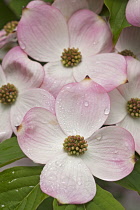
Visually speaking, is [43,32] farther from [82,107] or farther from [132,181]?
[132,181]

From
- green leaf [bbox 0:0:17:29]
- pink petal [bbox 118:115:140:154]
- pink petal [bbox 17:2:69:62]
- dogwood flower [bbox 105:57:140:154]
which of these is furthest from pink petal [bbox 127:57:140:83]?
green leaf [bbox 0:0:17:29]

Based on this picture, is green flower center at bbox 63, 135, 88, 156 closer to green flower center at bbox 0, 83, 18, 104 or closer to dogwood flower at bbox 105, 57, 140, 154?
dogwood flower at bbox 105, 57, 140, 154

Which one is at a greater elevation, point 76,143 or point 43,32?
point 43,32

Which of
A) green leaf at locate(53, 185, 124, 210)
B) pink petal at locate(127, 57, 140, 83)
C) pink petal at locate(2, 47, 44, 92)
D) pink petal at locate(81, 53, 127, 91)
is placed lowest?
green leaf at locate(53, 185, 124, 210)

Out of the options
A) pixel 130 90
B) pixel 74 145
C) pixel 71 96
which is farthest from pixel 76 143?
pixel 130 90

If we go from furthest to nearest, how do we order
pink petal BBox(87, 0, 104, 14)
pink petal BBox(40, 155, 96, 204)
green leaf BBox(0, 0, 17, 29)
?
green leaf BBox(0, 0, 17, 29), pink petal BBox(87, 0, 104, 14), pink petal BBox(40, 155, 96, 204)

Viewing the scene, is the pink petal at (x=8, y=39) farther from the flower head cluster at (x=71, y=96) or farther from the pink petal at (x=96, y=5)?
the pink petal at (x=96, y=5)

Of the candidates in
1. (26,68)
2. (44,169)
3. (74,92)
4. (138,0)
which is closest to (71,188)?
(44,169)
